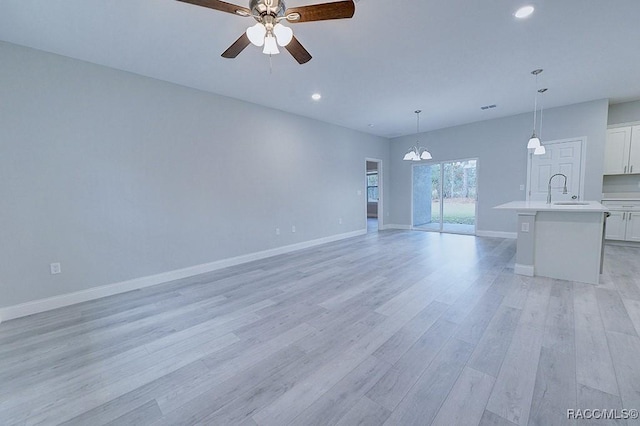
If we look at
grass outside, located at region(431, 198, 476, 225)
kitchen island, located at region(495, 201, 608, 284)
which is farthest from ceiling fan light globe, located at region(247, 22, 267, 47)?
grass outside, located at region(431, 198, 476, 225)

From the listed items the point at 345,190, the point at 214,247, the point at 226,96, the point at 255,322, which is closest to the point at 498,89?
the point at 345,190

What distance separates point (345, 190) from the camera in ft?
21.9

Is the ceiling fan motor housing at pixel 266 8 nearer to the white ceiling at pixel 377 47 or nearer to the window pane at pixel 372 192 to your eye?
the white ceiling at pixel 377 47

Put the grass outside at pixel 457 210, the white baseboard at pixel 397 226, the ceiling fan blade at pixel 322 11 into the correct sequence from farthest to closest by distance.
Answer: the white baseboard at pixel 397 226 → the grass outside at pixel 457 210 → the ceiling fan blade at pixel 322 11

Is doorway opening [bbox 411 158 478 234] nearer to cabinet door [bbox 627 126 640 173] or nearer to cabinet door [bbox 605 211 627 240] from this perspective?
cabinet door [bbox 605 211 627 240]

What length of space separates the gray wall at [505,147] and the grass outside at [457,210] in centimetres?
47

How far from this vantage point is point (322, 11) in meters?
1.80

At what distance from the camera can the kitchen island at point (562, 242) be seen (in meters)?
3.16

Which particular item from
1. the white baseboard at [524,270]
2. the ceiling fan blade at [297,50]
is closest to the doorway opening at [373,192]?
the white baseboard at [524,270]

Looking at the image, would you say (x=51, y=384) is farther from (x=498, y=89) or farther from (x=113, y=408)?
(x=498, y=89)

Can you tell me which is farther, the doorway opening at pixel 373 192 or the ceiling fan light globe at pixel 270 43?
the doorway opening at pixel 373 192

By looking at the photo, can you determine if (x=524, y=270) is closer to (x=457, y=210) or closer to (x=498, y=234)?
(x=498, y=234)

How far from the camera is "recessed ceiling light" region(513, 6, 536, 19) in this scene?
230cm

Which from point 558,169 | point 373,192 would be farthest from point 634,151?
point 373,192
